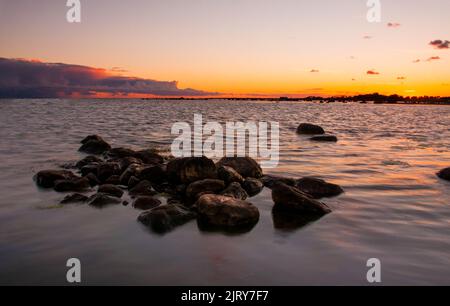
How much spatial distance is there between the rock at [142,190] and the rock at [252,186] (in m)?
2.52

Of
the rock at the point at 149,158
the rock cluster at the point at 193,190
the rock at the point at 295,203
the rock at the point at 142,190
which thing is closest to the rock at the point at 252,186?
the rock cluster at the point at 193,190

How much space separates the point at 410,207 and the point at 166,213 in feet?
19.2

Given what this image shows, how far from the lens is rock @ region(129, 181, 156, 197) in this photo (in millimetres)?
9828

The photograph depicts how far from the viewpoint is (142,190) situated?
394 inches

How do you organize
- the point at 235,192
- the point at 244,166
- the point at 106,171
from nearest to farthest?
the point at 235,192 < the point at 106,171 < the point at 244,166

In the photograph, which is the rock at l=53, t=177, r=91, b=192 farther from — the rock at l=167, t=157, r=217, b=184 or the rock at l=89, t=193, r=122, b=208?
the rock at l=167, t=157, r=217, b=184

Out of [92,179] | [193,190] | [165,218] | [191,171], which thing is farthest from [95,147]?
[165,218]

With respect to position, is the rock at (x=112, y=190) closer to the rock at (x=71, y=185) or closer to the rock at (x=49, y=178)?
the rock at (x=71, y=185)

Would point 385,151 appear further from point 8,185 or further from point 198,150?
point 8,185

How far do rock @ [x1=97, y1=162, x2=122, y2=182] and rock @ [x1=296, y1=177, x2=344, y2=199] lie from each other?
18.1 feet

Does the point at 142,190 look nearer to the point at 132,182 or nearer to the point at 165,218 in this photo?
the point at 132,182

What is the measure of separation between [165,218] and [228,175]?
3505 millimetres

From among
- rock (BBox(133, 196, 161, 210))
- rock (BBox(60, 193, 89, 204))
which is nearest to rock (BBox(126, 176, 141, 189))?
rock (BBox(60, 193, 89, 204))
